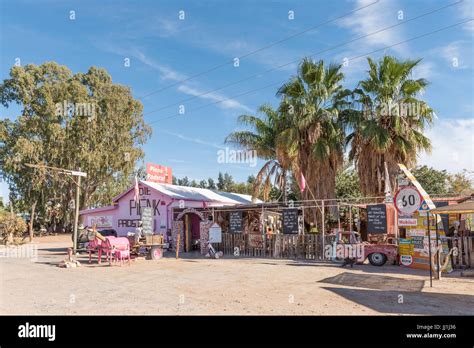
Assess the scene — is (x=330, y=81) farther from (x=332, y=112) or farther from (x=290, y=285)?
(x=290, y=285)

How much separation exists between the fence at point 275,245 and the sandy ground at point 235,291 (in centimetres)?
182

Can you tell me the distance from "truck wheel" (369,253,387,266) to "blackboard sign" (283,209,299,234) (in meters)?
3.77

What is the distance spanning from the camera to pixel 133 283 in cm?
1155

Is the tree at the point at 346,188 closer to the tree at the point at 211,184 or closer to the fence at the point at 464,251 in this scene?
the fence at the point at 464,251

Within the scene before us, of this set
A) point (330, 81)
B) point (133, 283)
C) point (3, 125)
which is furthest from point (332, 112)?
point (3, 125)

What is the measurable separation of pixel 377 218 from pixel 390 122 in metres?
6.14

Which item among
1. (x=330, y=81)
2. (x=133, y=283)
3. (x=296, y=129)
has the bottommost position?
(x=133, y=283)

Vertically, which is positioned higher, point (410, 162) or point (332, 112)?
point (332, 112)

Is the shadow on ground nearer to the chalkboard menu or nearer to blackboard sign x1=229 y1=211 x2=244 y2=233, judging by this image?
blackboard sign x1=229 y1=211 x2=244 y2=233

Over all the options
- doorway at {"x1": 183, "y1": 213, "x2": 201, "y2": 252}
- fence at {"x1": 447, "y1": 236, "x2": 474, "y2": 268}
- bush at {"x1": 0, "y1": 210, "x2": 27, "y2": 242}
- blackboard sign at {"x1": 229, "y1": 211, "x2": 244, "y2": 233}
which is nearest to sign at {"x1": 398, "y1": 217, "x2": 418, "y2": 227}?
fence at {"x1": 447, "y1": 236, "x2": 474, "y2": 268}

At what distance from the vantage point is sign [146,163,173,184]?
27359 mm
